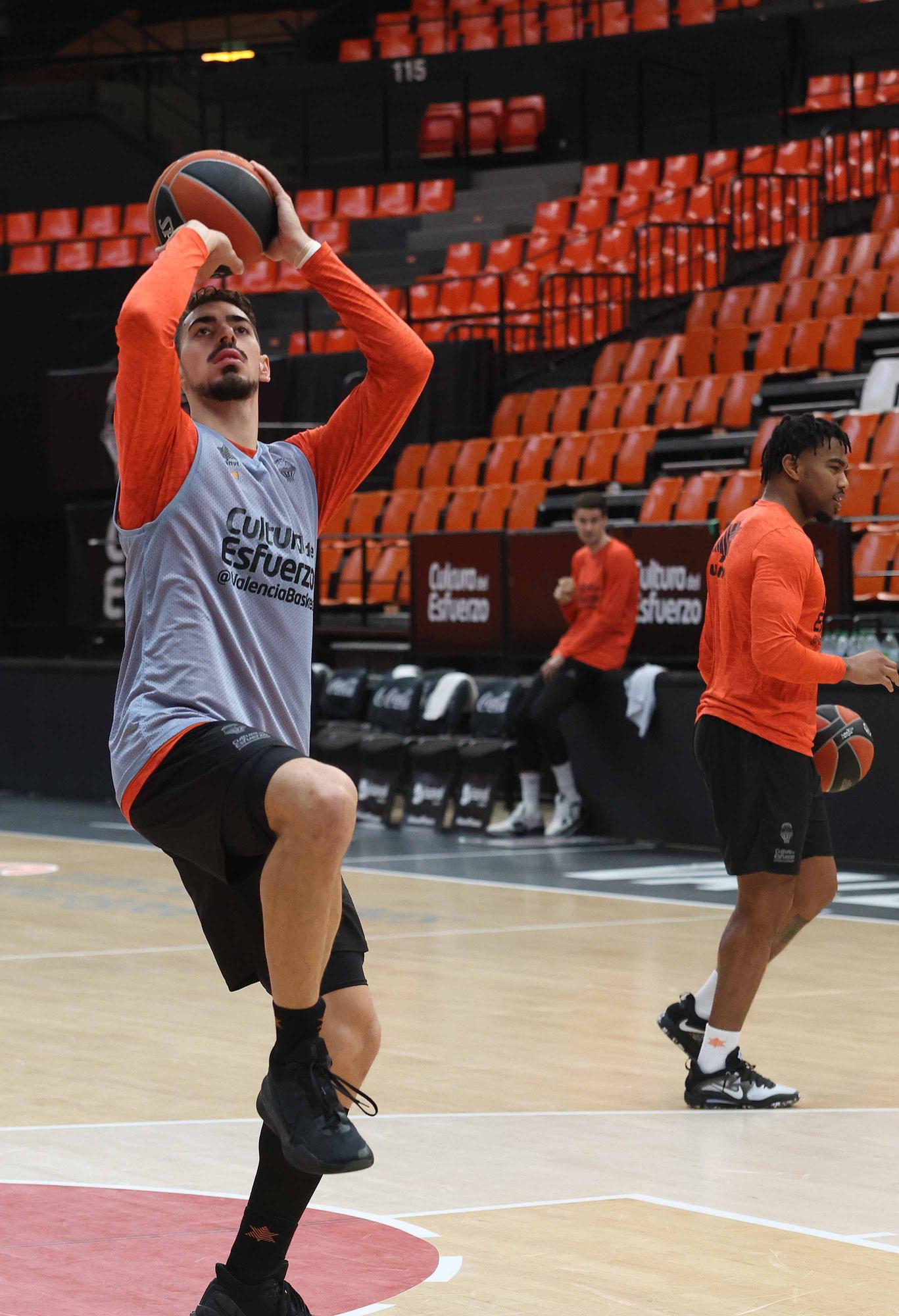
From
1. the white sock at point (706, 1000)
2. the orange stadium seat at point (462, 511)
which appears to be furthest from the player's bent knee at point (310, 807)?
the orange stadium seat at point (462, 511)

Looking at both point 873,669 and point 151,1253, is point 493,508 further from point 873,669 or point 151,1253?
point 151,1253

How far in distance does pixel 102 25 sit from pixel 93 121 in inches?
160

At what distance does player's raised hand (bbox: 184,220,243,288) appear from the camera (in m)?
3.74

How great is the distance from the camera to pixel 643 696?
40.8 feet

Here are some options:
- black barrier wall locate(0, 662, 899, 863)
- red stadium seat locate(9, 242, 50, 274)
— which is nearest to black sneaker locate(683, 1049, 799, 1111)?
black barrier wall locate(0, 662, 899, 863)

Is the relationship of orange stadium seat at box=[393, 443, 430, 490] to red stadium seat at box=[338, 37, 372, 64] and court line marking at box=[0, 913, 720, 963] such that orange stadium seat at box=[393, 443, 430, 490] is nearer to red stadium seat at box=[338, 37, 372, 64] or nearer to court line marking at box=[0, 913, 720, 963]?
red stadium seat at box=[338, 37, 372, 64]

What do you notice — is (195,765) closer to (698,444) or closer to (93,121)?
(698,444)

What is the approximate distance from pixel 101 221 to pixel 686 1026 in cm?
2241

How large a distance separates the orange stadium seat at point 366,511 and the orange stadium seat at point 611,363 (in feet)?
7.80

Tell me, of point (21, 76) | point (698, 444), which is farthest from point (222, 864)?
point (21, 76)

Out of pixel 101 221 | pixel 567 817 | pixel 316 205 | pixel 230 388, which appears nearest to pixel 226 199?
pixel 230 388

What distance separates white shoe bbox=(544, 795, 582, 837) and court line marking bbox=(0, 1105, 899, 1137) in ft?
23.8

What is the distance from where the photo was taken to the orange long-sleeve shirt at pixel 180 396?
11.6ft

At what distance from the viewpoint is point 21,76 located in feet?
96.7
